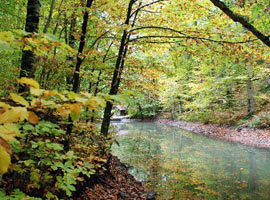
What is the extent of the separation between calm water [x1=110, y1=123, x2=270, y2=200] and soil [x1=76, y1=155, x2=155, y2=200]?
56 cm

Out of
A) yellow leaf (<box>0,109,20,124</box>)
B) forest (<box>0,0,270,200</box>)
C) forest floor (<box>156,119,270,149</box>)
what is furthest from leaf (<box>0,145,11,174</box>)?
forest floor (<box>156,119,270,149</box>)

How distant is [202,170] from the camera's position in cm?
779

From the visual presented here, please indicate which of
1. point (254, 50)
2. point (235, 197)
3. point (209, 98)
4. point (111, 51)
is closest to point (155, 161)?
point (235, 197)

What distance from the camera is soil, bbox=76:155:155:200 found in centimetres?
402

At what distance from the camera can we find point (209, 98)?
744 inches

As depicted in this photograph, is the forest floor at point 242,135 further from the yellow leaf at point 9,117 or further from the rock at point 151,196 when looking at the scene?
the yellow leaf at point 9,117

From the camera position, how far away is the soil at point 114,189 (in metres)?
4.02

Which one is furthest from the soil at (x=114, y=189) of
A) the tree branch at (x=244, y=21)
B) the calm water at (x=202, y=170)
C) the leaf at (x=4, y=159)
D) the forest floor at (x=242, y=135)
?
the forest floor at (x=242, y=135)

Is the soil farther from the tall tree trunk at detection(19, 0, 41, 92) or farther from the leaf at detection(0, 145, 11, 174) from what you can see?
the leaf at detection(0, 145, 11, 174)

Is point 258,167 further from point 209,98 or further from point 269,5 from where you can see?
point 209,98

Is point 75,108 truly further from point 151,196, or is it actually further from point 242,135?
point 242,135

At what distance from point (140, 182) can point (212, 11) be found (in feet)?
18.6

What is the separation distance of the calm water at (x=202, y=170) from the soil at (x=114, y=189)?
56 cm

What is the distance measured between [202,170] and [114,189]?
4430mm
